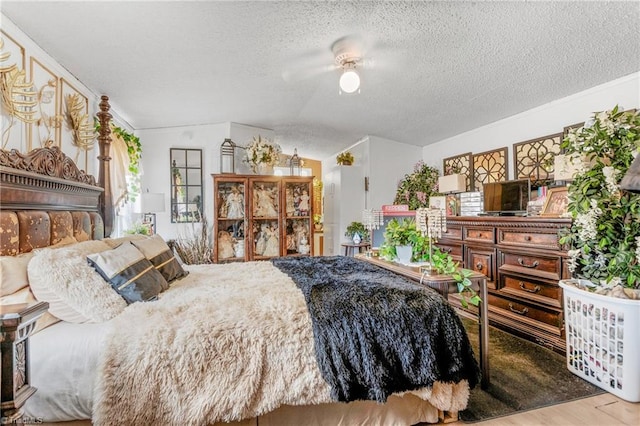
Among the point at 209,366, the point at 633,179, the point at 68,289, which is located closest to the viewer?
the point at 209,366

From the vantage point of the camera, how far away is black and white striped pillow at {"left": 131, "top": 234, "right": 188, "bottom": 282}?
207 cm

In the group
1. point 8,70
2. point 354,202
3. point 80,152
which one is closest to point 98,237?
point 80,152

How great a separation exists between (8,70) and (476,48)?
2.91m

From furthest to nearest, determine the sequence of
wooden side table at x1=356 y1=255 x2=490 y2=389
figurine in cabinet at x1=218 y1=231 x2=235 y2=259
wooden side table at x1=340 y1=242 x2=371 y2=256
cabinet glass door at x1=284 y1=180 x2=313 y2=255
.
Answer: wooden side table at x1=340 y1=242 x2=371 y2=256
cabinet glass door at x1=284 y1=180 x2=313 y2=255
figurine in cabinet at x1=218 y1=231 x2=235 y2=259
wooden side table at x1=356 y1=255 x2=490 y2=389

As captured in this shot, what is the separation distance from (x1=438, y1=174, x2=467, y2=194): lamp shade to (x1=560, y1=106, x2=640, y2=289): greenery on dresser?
5.17ft

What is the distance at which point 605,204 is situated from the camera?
80.0 inches

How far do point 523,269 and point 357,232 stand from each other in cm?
224

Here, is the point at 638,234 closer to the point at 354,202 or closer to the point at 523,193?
the point at 523,193

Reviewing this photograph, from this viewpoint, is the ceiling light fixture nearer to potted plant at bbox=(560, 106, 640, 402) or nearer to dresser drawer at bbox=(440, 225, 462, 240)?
potted plant at bbox=(560, 106, 640, 402)

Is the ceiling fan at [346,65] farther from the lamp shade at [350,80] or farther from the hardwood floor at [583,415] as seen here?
the hardwood floor at [583,415]

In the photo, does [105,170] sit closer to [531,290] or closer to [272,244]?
[272,244]

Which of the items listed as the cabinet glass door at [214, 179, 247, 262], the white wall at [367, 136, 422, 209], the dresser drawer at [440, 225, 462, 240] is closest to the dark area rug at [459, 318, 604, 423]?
the dresser drawer at [440, 225, 462, 240]

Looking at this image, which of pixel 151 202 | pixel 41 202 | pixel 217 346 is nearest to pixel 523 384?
pixel 217 346

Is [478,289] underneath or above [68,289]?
underneath
